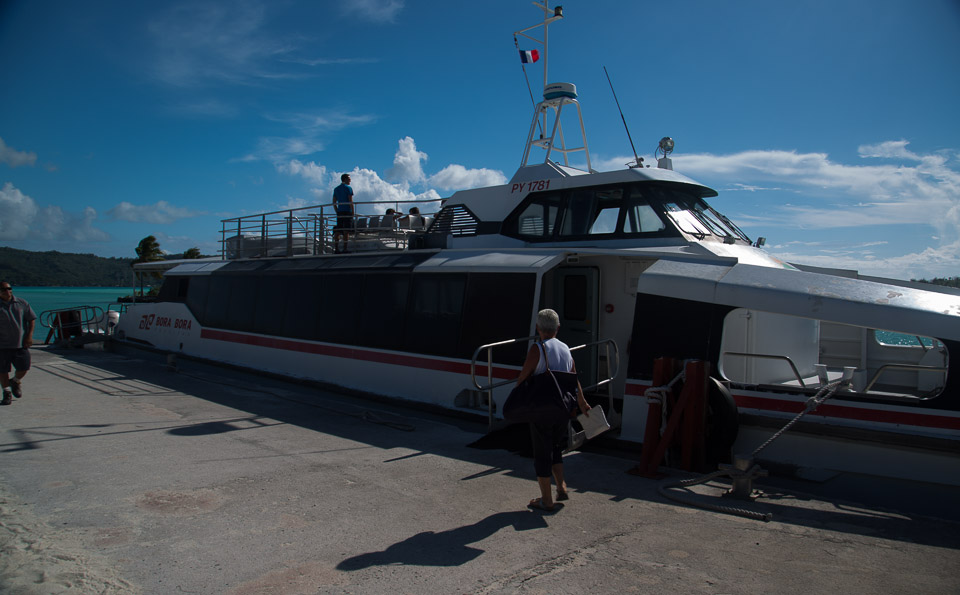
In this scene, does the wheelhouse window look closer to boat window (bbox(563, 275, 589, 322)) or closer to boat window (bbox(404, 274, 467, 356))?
boat window (bbox(563, 275, 589, 322))

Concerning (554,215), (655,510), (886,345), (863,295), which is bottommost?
(655,510)

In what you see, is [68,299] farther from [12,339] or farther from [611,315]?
[611,315]

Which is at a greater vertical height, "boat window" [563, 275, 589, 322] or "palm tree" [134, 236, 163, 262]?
"palm tree" [134, 236, 163, 262]

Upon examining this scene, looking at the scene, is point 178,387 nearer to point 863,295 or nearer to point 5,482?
point 5,482

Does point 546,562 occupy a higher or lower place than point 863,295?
lower

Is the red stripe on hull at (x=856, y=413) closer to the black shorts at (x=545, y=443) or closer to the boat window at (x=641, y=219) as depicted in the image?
the black shorts at (x=545, y=443)

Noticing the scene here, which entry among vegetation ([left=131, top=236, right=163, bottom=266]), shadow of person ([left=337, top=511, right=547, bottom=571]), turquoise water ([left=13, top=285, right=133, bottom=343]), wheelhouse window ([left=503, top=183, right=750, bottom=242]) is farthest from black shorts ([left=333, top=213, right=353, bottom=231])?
vegetation ([left=131, top=236, right=163, bottom=266])

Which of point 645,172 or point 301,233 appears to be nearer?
point 645,172

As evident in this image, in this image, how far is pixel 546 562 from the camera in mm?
3992

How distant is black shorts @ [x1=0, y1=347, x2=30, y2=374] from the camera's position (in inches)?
361

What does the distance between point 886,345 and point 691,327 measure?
488 cm

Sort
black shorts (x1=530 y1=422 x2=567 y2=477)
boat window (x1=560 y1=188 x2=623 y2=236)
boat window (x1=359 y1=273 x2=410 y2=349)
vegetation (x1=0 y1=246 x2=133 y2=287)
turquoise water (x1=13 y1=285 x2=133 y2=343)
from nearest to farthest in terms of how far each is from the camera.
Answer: black shorts (x1=530 y1=422 x2=567 y2=477) → boat window (x1=560 y1=188 x2=623 y2=236) → boat window (x1=359 y1=273 x2=410 y2=349) → turquoise water (x1=13 y1=285 x2=133 y2=343) → vegetation (x1=0 y1=246 x2=133 y2=287)

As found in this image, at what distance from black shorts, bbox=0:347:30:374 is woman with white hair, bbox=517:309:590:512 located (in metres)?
8.57

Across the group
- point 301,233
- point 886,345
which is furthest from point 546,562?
point 301,233
